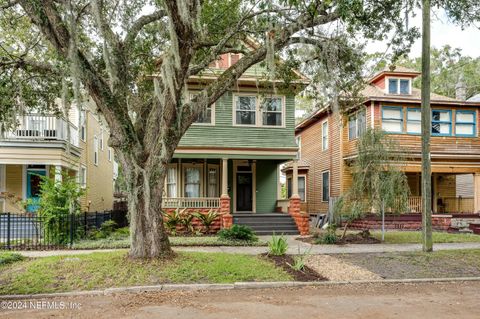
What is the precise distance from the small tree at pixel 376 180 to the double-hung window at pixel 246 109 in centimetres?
561

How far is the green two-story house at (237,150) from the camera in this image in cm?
1675

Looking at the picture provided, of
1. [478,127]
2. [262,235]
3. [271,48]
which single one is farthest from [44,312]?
[478,127]

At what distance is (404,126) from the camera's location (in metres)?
19.1

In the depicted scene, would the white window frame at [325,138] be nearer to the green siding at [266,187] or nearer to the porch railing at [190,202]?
the green siding at [266,187]

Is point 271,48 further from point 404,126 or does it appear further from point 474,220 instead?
point 474,220

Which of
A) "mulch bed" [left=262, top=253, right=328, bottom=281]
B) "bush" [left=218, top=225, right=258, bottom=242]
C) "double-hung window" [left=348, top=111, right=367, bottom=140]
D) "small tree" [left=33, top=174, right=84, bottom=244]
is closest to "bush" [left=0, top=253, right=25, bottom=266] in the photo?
"small tree" [left=33, top=174, right=84, bottom=244]

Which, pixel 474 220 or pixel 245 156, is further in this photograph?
pixel 474 220

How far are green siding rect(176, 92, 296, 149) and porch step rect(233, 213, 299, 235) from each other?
2.94m

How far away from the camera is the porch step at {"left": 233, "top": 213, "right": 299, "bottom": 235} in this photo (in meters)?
16.0

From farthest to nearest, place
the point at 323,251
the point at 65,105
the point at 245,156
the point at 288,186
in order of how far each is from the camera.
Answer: the point at 288,186 < the point at 245,156 < the point at 323,251 < the point at 65,105

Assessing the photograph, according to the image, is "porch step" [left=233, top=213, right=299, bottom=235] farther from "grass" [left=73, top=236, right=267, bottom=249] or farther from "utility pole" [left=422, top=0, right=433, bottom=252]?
"utility pole" [left=422, top=0, right=433, bottom=252]

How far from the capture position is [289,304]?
21.1ft

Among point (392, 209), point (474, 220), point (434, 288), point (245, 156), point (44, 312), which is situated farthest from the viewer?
point (474, 220)

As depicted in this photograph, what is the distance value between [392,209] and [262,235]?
16.0 feet
